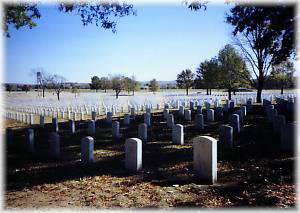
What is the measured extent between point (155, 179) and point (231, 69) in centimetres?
3286

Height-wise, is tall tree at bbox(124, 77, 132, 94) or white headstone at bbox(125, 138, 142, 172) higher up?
tall tree at bbox(124, 77, 132, 94)

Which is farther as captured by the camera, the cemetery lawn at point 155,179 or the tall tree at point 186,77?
the tall tree at point 186,77

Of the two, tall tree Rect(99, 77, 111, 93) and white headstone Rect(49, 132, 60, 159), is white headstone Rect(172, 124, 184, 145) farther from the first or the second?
tall tree Rect(99, 77, 111, 93)

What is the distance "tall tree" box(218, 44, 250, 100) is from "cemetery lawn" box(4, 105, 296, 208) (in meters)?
26.0

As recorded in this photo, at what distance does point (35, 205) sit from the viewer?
20.9 ft

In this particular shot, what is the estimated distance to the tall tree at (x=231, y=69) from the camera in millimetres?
37844

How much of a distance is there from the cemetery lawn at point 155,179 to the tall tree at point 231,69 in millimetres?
26012

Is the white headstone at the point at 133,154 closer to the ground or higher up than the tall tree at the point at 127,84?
closer to the ground

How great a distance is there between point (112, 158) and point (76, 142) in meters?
4.38

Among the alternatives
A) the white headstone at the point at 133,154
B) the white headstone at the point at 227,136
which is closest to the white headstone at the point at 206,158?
the white headstone at the point at 133,154

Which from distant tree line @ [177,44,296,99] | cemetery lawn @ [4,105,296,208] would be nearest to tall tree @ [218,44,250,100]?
distant tree line @ [177,44,296,99]

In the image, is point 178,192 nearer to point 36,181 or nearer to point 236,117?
point 36,181

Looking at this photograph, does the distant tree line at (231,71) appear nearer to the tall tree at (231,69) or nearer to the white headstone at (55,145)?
the tall tree at (231,69)

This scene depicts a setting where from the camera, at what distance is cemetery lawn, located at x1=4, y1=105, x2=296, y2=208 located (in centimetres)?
635
